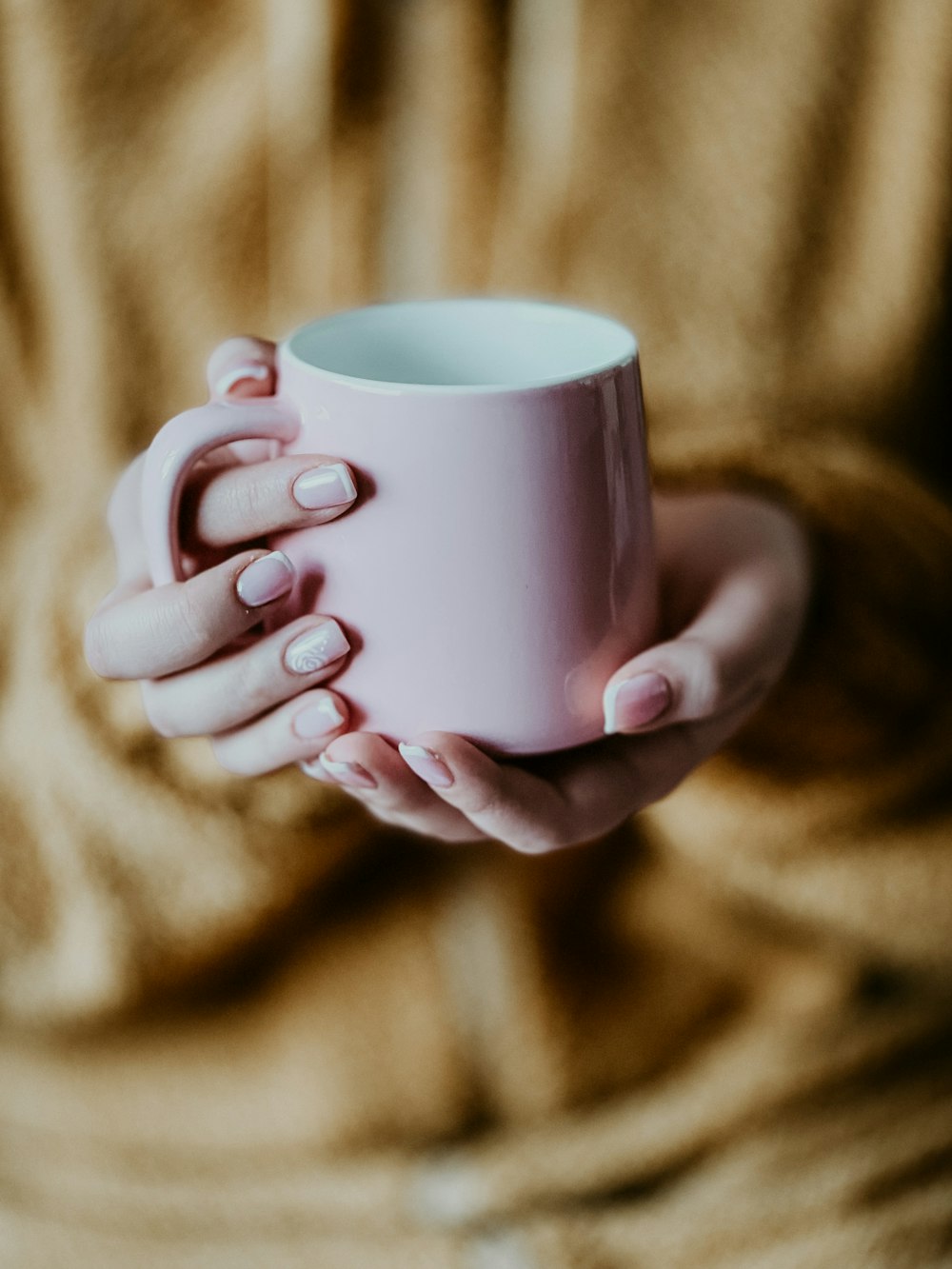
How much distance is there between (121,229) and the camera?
2.54 feet

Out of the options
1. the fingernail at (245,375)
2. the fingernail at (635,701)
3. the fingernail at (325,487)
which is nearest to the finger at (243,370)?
the fingernail at (245,375)

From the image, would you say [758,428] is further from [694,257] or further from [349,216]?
[349,216]

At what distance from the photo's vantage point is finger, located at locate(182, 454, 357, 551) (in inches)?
16.9

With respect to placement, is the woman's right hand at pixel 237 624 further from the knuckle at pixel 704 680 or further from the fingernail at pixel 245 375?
the knuckle at pixel 704 680

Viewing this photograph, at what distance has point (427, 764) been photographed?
460 mm

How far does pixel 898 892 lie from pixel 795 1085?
14 centimetres

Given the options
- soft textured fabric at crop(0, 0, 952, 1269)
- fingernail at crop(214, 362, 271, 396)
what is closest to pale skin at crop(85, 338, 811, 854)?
fingernail at crop(214, 362, 271, 396)

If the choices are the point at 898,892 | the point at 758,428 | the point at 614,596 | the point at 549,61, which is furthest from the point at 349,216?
the point at 898,892

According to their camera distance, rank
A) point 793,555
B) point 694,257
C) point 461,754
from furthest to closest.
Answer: point 694,257 < point 793,555 < point 461,754

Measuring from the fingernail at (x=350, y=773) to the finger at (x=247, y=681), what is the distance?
35mm

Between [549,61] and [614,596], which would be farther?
[549,61]

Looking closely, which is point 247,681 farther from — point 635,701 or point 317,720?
point 635,701

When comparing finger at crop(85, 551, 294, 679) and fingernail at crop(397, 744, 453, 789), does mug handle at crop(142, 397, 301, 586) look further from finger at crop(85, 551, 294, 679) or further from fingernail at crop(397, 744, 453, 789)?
fingernail at crop(397, 744, 453, 789)

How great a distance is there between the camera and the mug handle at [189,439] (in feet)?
1.45
